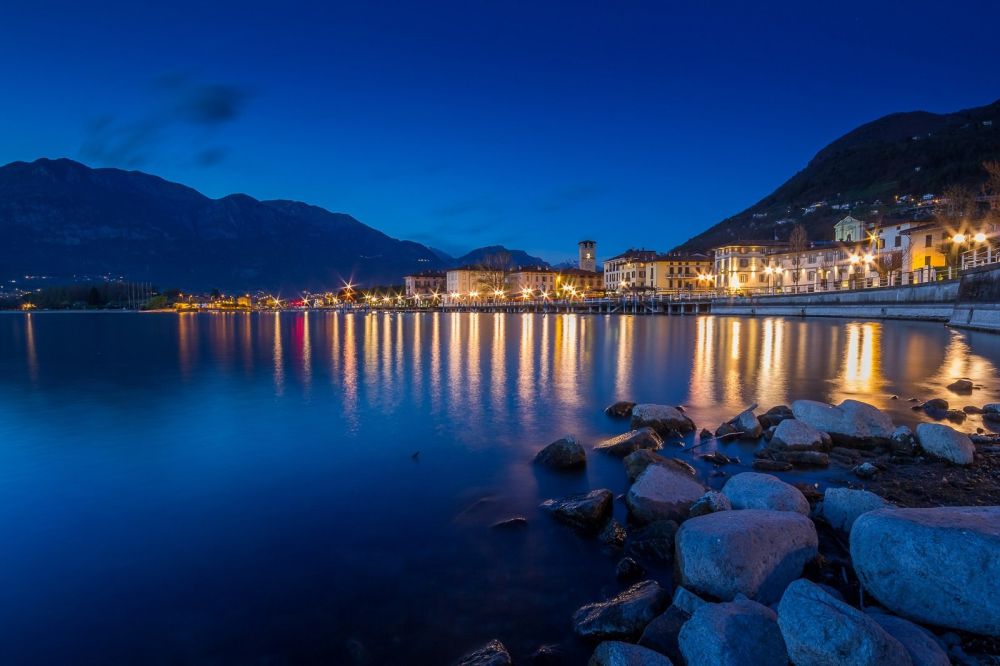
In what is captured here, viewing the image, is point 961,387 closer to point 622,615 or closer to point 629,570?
point 629,570

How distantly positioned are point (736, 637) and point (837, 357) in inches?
1129

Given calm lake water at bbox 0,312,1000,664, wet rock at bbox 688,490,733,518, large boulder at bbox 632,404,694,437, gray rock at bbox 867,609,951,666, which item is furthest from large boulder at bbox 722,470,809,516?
large boulder at bbox 632,404,694,437

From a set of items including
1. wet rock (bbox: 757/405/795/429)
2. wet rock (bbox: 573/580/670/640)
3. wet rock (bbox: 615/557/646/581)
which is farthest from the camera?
wet rock (bbox: 757/405/795/429)

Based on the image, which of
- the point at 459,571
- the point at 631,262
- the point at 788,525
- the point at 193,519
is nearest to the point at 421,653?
the point at 459,571

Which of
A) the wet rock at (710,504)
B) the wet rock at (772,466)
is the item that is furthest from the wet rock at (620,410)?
the wet rock at (710,504)

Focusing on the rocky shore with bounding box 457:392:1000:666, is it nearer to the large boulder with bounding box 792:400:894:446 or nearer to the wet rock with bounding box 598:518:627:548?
the wet rock with bounding box 598:518:627:548

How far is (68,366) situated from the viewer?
30047mm

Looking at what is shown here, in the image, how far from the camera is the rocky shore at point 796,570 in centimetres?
428

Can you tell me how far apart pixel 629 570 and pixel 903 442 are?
7.42 meters


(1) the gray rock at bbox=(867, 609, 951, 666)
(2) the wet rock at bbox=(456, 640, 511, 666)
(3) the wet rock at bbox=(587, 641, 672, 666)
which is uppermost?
(1) the gray rock at bbox=(867, 609, 951, 666)

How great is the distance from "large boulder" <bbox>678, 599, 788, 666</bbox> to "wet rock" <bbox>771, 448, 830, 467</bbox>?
635 cm

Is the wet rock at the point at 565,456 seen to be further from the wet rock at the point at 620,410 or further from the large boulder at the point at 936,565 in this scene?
the large boulder at the point at 936,565

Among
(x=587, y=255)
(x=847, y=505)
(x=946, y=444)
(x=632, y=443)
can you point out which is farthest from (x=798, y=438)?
(x=587, y=255)

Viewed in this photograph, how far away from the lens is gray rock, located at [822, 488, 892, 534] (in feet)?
23.0
